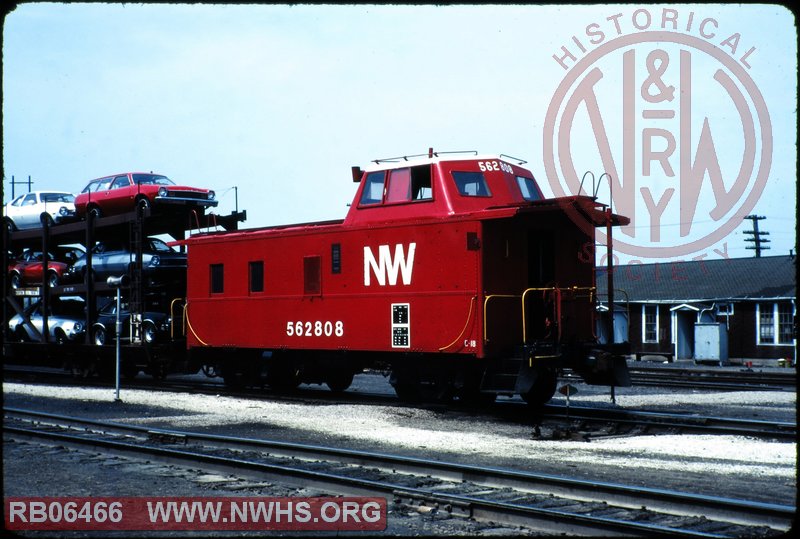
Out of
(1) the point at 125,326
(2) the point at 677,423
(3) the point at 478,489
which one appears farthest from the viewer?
(1) the point at 125,326

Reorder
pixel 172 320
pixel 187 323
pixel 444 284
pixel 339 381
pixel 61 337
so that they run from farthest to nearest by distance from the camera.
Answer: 1. pixel 61 337
2. pixel 172 320
3. pixel 187 323
4. pixel 339 381
5. pixel 444 284

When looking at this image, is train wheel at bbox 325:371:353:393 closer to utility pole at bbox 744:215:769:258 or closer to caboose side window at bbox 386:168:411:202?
caboose side window at bbox 386:168:411:202

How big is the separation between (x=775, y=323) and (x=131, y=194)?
2639 centimetres

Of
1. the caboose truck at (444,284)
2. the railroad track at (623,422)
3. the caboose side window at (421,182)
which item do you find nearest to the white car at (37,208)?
the caboose truck at (444,284)

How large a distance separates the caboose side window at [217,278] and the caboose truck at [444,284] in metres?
1.46

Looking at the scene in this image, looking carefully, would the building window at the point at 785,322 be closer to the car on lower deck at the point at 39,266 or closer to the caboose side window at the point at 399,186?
the caboose side window at the point at 399,186

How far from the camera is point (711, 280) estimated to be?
136ft

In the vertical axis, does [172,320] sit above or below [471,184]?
below

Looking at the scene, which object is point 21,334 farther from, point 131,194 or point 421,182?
point 421,182

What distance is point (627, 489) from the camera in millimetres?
8203

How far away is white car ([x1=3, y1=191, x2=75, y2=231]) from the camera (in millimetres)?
26417

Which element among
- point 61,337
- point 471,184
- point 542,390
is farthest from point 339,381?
point 61,337

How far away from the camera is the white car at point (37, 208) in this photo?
26.4m

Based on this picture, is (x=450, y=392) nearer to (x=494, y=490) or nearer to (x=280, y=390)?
(x=280, y=390)
